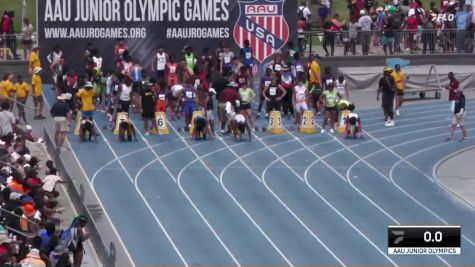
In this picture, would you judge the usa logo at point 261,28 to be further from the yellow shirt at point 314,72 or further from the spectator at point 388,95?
the spectator at point 388,95

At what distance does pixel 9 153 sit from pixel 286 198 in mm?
5734

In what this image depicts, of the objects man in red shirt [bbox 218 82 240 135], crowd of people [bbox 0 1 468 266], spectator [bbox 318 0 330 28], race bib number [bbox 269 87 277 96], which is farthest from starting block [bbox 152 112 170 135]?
spectator [bbox 318 0 330 28]

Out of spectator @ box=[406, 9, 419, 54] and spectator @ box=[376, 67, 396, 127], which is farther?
spectator @ box=[406, 9, 419, 54]

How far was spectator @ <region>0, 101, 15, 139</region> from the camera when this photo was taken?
114 ft

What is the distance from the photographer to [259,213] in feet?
103

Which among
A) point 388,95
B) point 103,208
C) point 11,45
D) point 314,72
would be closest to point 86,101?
point 103,208

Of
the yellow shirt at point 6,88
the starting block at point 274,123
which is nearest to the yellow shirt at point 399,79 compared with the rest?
the starting block at point 274,123

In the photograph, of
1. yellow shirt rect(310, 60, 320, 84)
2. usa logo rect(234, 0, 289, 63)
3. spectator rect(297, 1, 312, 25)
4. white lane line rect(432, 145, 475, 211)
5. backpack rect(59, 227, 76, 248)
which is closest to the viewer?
backpack rect(59, 227, 76, 248)

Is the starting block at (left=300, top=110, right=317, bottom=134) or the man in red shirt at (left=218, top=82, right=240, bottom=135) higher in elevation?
the man in red shirt at (left=218, top=82, right=240, bottom=135)

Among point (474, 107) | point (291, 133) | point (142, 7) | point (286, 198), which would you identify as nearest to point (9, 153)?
point (286, 198)

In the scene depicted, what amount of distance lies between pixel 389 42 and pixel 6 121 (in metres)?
15.3

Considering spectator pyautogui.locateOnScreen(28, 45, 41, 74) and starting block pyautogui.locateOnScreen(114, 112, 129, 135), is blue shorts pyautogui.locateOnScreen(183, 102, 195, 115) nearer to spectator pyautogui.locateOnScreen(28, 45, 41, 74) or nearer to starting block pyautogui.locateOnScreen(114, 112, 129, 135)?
starting block pyautogui.locateOnScreen(114, 112, 129, 135)

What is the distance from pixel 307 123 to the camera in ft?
129

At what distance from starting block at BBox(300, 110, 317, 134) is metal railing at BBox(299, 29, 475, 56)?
7.12m
